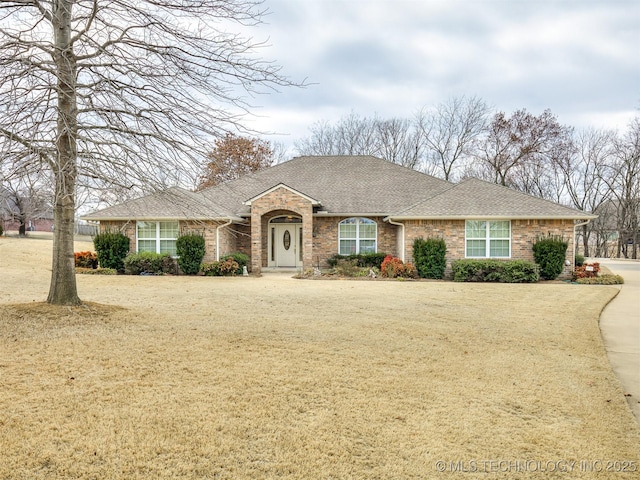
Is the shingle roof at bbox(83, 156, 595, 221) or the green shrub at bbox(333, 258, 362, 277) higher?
the shingle roof at bbox(83, 156, 595, 221)

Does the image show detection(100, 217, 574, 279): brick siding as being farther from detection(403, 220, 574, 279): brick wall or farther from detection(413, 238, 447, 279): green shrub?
detection(413, 238, 447, 279): green shrub

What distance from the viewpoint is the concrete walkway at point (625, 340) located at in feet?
17.0

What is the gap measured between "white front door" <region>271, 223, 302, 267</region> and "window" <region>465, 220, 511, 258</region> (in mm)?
8028

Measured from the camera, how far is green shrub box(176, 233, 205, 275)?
18031mm

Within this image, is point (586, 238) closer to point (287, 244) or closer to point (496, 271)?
point (496, 271)

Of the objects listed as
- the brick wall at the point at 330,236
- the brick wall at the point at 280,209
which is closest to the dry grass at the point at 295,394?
the brick wall at the point at 280,209

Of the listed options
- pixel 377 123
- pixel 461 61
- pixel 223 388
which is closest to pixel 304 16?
pixel 223 388

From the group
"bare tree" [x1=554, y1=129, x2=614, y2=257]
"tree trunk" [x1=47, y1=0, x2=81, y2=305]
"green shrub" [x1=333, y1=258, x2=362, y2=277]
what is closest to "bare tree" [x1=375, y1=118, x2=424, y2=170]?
"bare tree" [x1=554, y1=129, x2=614, y2=257]

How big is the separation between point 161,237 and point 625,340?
17.3 metres

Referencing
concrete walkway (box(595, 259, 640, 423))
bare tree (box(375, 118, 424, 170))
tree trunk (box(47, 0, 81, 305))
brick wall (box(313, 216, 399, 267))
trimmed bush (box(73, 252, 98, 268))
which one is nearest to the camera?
concrete walkway (box(595, 259, 640, 423))

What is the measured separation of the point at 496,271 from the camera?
1664 centimetres

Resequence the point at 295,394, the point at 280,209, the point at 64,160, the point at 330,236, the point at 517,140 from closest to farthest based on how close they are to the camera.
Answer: the point at 295,394 < the point at 64,160 < the point at 280,209 < the point at 330,236 < the point at 517,140

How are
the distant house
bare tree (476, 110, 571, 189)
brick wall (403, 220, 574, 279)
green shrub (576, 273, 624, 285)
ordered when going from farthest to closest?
bare tree (476, 110, 571, 189) → brick wall (403, 220, 574, 279) → green shrub (576, 273, 624, 285) → the distant house

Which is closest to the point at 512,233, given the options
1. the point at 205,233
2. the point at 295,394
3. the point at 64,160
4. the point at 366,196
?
the point at 366,196
